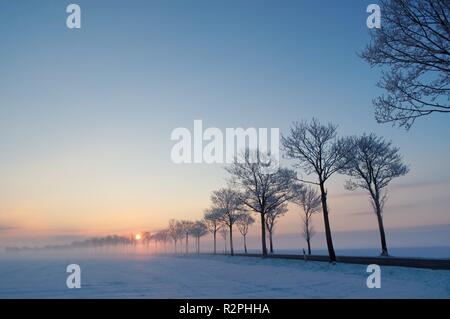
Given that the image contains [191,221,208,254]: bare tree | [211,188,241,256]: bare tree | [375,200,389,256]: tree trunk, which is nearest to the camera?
[375,200,389,256]: tree trunk

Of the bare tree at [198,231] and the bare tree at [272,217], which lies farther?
the bare tree at [198,231]

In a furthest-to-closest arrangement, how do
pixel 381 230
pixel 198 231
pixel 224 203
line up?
1. pixel 198 231
2. pixel 224 203
3. pixel 381 230

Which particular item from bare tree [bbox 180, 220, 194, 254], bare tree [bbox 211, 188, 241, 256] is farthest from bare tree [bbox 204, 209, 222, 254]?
bare tree [bbox 180, 220, 194, 254]

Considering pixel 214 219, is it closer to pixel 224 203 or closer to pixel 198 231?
pixel 224 203

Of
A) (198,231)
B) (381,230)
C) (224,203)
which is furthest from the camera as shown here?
(198,231)

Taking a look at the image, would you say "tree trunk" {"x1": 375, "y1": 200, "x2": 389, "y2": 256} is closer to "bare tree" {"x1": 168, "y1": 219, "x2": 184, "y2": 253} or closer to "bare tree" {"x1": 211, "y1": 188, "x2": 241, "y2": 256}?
"bare tree" {"x1": 211, "y1": 188, "x2": 241, "y2": 256}

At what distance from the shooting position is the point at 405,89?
14.8 m

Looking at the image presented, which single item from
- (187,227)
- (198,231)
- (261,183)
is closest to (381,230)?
(261,183)

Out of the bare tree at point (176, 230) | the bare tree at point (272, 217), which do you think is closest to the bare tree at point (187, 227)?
the bare tree at point (176, 230)

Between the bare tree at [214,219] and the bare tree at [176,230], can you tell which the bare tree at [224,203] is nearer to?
the bare tree at [214,219]

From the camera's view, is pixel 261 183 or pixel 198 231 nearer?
pixel 261 183
